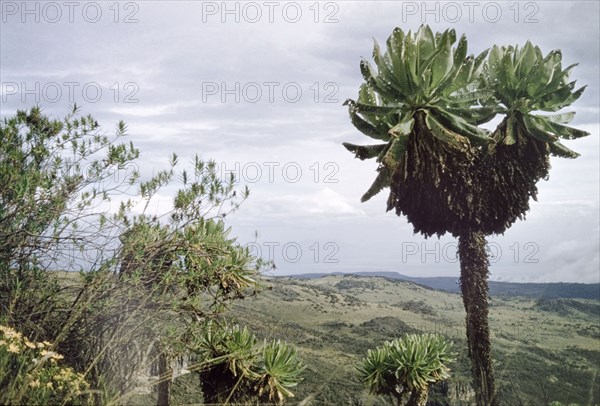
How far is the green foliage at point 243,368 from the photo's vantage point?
411 inches

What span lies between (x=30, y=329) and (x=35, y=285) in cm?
64

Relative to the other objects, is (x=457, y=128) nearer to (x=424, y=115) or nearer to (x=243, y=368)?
(x=424, y=115)

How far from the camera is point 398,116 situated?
12.7m

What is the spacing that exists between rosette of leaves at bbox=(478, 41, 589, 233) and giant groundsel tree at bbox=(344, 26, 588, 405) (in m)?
0.03

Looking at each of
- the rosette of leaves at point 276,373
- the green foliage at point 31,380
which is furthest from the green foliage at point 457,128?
the green foliage at point 31,380

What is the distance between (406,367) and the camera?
12.4m

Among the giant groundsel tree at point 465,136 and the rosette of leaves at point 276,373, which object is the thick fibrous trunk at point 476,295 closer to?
the giant groundsel tree at point 465,136

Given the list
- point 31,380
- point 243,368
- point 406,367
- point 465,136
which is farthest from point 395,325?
point 31,380

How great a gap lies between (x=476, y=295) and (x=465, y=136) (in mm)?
3915

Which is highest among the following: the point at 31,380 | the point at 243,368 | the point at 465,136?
the point at 465,136

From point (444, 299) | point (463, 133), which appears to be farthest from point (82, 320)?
point (444, 299)

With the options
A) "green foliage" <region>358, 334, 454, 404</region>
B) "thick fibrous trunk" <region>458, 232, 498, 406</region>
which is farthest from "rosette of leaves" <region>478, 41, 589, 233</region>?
"green foliage" <region>358, 334, 454, 404</region>

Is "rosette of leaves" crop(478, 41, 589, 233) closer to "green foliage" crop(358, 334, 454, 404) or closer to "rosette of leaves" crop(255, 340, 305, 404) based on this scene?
"green foliage" crop(358, 334, 454, 404)

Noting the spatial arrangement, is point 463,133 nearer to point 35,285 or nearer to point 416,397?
point 416,397
